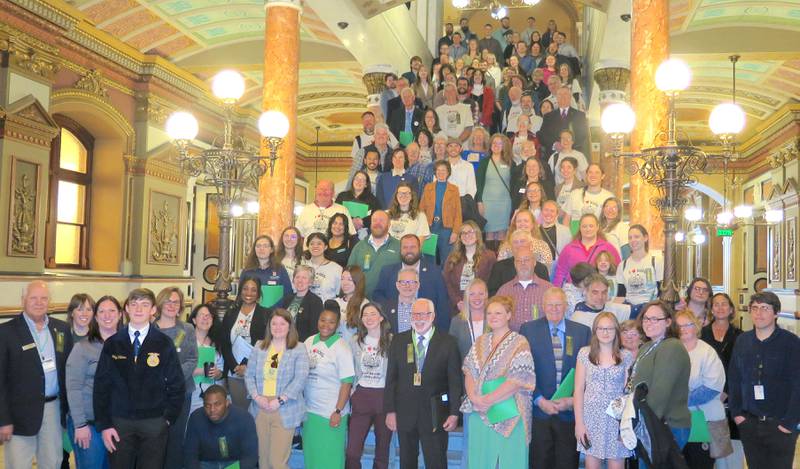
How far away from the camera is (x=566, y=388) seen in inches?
266

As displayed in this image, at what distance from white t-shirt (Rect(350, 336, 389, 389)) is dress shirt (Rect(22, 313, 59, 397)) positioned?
2.60 m

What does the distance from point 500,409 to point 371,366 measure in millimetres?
1365

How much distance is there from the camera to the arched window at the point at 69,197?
16562 mm

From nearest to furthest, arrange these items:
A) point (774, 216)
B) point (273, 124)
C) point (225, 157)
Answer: point (225, 157)
point (273, 124)
point (774, 216)

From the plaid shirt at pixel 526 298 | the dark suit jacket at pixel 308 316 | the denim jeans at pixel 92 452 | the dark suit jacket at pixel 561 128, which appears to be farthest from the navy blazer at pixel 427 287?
the dark suit jacket at pixel 561 128

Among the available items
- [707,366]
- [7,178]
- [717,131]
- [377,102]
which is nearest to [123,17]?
[7,178]

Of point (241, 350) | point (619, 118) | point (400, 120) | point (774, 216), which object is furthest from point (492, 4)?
point (241, 350)

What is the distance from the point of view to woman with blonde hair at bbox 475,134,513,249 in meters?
10.6

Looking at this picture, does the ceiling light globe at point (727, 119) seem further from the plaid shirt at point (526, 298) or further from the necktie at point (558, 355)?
the necktie at point (558, 355)

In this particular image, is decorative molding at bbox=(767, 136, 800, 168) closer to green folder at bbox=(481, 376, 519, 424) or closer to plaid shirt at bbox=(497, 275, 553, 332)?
plaid shirt at bbox=(497, 275, 553, 332)

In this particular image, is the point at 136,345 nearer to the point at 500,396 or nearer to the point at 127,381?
the point at 127,381

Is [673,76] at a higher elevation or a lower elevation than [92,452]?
higher

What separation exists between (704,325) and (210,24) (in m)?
13.5

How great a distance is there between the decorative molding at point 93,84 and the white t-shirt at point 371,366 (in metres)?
11.4
